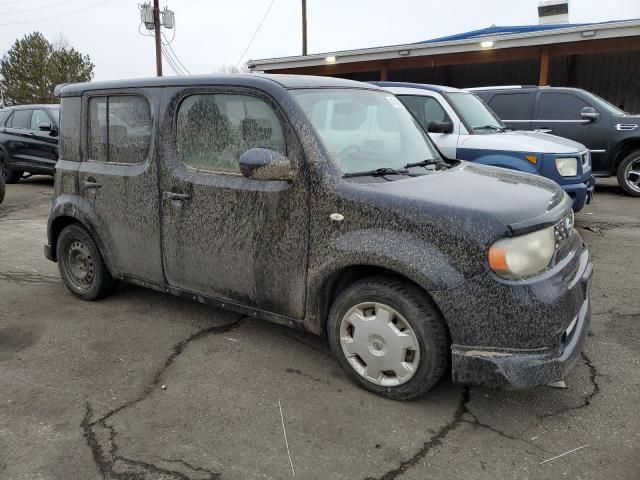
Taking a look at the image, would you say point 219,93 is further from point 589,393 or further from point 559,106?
point 559,106

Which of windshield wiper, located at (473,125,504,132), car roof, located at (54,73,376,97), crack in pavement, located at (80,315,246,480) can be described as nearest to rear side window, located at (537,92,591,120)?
windshield wiper, located at (473,125,504,132)

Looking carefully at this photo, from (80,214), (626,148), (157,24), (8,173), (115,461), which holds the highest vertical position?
(157,24)

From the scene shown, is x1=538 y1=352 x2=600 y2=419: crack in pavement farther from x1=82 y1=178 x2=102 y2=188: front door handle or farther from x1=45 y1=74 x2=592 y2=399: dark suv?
x1=82 y1=178 x2=102 y2=188: front door handle

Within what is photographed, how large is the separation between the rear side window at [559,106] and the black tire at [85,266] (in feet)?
26.7

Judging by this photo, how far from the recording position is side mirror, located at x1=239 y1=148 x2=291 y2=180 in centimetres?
306

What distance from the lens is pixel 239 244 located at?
3451 mm

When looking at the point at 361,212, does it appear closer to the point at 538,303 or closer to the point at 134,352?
the point at 538,303

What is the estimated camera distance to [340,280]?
10.6ft

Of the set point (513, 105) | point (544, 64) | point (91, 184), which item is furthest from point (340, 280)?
point (544, 64)

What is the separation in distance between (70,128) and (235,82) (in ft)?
5.89

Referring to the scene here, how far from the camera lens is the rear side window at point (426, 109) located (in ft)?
23.7

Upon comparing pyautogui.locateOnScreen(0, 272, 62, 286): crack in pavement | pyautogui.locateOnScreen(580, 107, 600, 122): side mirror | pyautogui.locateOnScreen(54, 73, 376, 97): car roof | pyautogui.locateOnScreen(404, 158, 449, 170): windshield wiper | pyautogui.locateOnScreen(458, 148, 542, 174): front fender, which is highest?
pyautogui.locateOnScreen(54, 73, 376, 97): car roof

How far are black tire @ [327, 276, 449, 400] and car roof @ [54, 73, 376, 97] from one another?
1338mm

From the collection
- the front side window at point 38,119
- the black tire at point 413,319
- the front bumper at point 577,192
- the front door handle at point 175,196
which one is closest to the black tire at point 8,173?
the front side window at point 38,119
